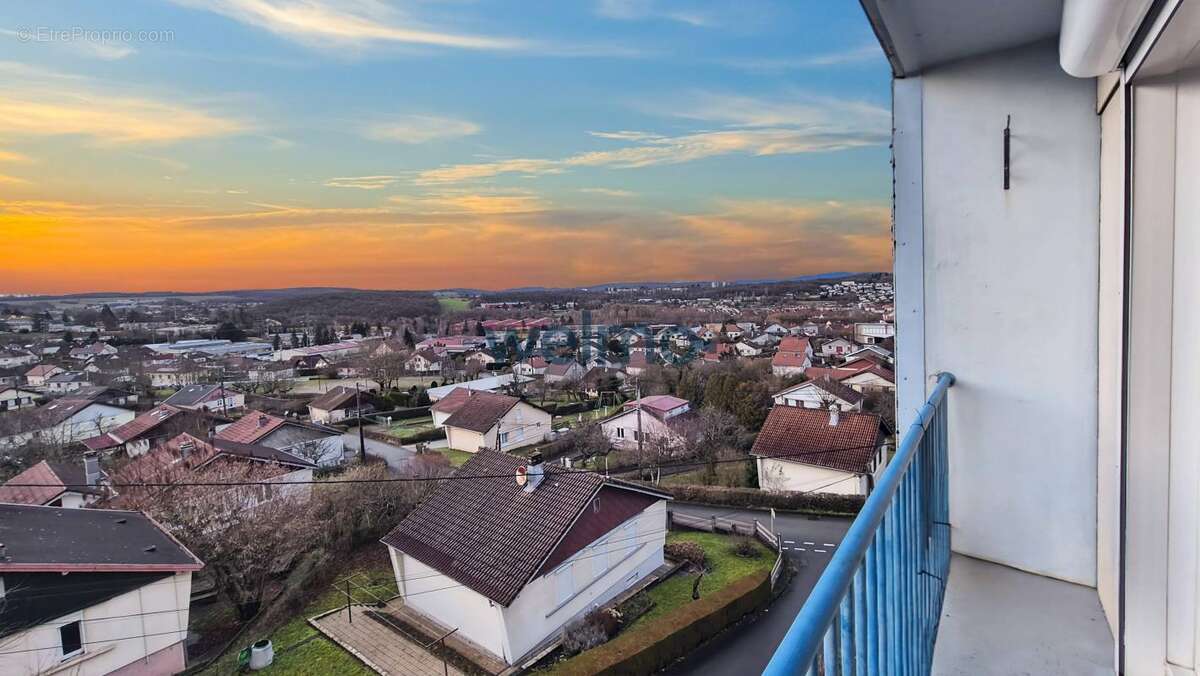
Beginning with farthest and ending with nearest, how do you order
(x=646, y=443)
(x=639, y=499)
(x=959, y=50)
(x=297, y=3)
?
(x=297, y=3), (x=646, y=443), (x=639, y=499), (x=959, y=50)

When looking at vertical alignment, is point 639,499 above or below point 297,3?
below

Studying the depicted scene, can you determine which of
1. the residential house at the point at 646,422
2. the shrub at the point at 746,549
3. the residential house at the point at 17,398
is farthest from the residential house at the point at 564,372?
the residential house at the point at 17,398

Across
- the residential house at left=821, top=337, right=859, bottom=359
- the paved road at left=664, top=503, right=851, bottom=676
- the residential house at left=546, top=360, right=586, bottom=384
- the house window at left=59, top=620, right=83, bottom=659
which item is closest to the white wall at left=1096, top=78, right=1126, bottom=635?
the paved road at left=664, top=503, right=851, bottom=676

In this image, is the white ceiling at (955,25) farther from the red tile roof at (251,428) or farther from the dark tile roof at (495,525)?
the red tile roof at (251,428)

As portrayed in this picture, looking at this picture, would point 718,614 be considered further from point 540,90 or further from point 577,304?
point 540,90

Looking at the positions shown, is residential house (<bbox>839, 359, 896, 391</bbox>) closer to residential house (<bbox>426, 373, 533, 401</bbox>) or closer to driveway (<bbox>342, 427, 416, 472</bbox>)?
residential house (<bbox>426, 373, 533, 401</bbox>)

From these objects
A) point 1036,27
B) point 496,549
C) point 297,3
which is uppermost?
point 297,3

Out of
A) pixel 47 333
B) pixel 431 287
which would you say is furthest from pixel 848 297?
pixel 47 333
